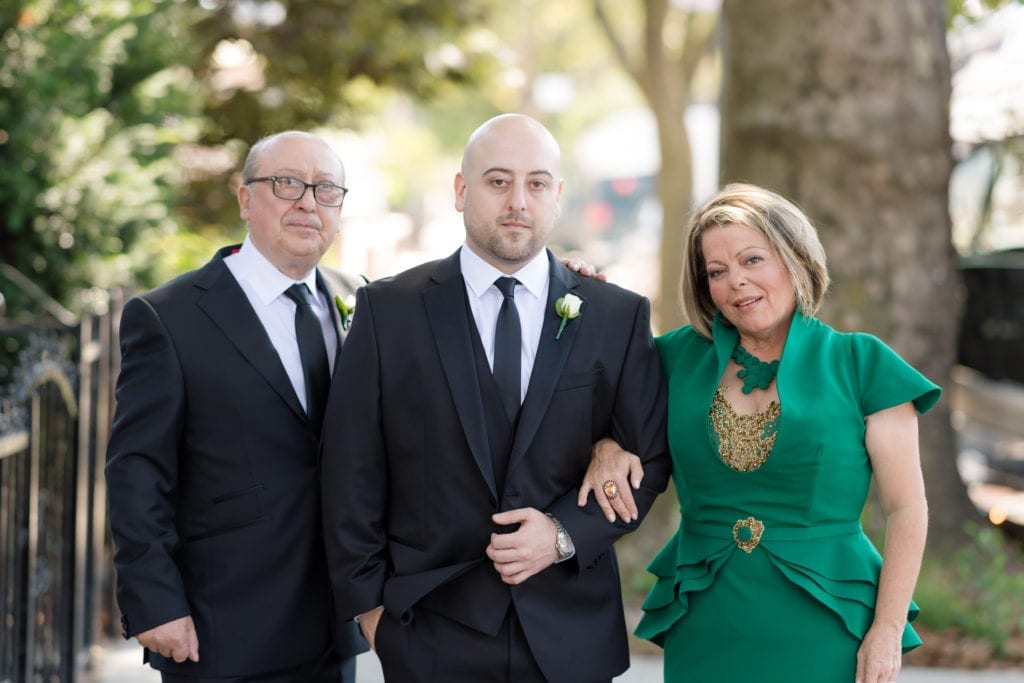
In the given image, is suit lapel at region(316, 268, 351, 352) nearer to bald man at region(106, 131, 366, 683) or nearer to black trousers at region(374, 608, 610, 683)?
bald man at region(106, 131, 366, 683)

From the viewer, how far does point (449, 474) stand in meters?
3.31

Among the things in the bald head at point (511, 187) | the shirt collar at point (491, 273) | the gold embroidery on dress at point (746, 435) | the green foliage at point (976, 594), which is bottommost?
the green foliage at point (976, 594)

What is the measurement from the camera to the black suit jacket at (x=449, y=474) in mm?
3283

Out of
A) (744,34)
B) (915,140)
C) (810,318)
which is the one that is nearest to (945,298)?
(915,140)

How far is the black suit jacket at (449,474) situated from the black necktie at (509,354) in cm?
5

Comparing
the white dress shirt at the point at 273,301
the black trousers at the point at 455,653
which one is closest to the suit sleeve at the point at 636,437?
the black trousers at the point at 455,653

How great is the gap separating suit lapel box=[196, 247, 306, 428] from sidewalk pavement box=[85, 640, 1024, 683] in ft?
8.47

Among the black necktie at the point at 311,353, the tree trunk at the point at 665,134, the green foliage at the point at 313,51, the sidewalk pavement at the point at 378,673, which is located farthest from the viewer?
the tree trunk at the point at 665,134

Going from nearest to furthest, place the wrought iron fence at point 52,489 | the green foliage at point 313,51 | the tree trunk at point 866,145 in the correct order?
the wrought iron fence at point 52,489
the tree trunk at point 866,145
the green foliage at point 313,51

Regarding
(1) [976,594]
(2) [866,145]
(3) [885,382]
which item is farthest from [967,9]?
(3) [885,382]

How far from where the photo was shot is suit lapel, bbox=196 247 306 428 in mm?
3492

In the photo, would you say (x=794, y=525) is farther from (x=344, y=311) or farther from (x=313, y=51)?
(x=313, y=51)

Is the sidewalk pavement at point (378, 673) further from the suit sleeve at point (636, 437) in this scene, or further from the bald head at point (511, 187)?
the bald head at point (511, 187)

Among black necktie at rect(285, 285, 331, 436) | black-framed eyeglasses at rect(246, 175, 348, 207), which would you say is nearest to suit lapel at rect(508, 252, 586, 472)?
black necktie at rect(285, 285, 331, 436)
